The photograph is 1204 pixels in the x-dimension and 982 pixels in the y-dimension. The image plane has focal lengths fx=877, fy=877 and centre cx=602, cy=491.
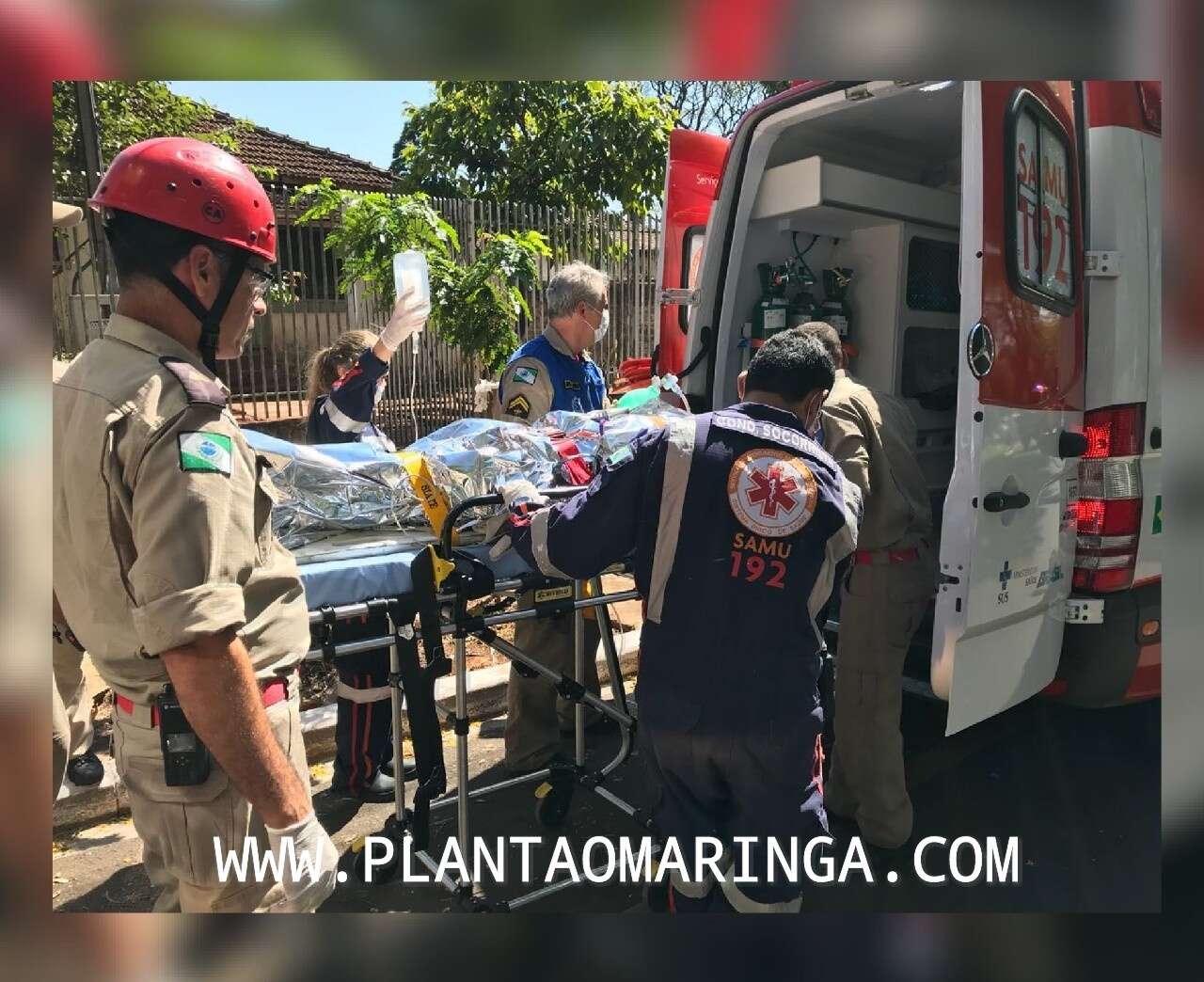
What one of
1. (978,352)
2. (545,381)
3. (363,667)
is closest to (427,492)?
(363,667)

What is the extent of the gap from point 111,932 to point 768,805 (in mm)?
1607

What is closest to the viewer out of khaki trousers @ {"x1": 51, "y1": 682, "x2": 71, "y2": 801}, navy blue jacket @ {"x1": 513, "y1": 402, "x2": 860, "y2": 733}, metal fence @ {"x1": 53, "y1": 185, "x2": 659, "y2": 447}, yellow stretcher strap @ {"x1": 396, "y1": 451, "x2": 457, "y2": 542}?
khaki trousers @ {"x1": 51, "y1": 682, "x2": 71, "y2": 801}

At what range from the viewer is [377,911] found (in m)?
2.82

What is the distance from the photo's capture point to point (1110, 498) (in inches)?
112

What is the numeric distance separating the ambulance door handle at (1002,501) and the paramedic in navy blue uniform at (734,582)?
1.99ft

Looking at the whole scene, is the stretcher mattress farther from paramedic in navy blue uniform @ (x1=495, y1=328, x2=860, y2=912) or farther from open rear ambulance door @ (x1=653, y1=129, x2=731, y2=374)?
open rear ambulance door @ (x1=653, y1=129, x2=731, y2=374)

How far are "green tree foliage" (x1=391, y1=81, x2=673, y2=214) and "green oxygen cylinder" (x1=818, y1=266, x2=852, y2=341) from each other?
5.96 m

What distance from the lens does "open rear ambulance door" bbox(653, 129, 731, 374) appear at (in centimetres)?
450

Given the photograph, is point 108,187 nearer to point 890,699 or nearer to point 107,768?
point 107,768

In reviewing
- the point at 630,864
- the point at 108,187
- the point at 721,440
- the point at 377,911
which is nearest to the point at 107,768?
the point at 377,911

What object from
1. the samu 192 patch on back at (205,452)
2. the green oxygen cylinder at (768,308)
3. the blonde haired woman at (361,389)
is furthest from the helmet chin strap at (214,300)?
the green oxygen cylinder at (768,308)

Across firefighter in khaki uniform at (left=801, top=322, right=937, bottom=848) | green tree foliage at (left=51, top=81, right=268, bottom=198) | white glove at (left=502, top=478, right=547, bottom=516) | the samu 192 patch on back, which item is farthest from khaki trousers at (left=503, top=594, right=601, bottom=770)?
green tree foliage at (left=51, top=81, right=268, bottom=198)

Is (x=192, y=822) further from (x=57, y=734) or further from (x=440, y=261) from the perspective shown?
(x=440, y=261)

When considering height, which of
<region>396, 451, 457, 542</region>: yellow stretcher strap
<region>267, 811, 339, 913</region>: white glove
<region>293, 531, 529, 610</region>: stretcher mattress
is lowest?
<region>267, 811, 339, 913</region>: white glove
